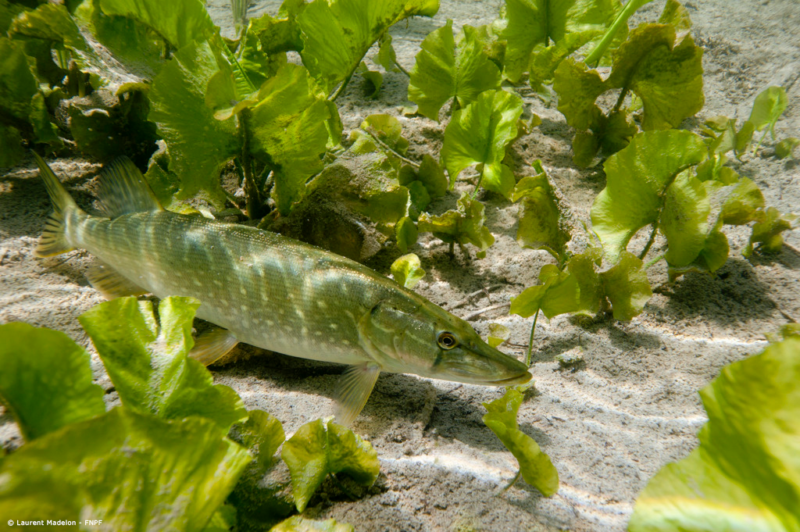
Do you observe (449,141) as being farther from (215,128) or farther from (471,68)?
(215,128)

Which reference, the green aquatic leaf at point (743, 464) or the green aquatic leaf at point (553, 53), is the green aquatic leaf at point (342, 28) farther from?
the green aquatic leaf at point (743, 464)

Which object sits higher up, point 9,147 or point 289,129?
point 289,129

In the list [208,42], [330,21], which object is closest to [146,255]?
[208,42]

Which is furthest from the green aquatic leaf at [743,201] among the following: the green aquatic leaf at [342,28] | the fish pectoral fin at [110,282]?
the fish pectoral fin at [110,282]

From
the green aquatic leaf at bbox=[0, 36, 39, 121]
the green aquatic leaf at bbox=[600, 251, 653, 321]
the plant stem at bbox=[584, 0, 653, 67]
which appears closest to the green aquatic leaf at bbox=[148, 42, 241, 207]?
the green aquatic leaf at bbox=[0, 36, 39, 121]

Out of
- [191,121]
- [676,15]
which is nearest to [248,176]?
[191,121]

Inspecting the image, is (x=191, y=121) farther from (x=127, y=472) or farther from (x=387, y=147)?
(x=127, y=472)
